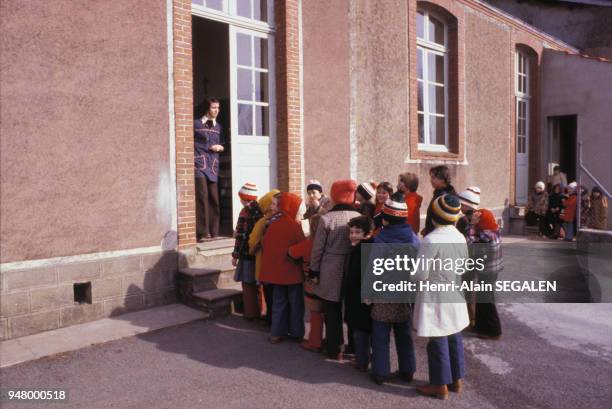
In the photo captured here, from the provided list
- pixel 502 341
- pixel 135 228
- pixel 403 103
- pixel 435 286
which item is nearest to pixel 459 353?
pixel 435 286

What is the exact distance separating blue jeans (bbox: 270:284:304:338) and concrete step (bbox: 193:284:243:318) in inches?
34.9

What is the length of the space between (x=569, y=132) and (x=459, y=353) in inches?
526

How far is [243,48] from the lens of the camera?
671cm

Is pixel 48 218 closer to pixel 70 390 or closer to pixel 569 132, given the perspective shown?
pixel 70 390

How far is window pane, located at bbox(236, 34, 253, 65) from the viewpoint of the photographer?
21.8 feet

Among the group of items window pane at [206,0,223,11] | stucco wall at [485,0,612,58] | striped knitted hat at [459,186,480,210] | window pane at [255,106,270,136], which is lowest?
striped knitted hat at [459,186,480,210]

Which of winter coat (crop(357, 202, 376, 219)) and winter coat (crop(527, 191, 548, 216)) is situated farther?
winter coat (crop(527, 191, 548, 216))

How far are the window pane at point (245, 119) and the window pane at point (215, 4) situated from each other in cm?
126

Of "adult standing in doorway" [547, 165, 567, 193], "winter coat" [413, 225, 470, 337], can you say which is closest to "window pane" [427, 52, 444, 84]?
"adult standing in doorway" [547, 165, 567, 193]

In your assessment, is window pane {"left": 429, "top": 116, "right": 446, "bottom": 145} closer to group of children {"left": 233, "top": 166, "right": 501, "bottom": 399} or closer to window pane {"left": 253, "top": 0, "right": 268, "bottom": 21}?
window pane {"left": 253, "top": 0, "right": 268, "bottom": 21}

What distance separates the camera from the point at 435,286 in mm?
3449

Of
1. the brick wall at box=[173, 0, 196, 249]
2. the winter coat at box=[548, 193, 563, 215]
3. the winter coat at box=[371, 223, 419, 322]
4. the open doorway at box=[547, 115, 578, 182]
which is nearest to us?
the winter coat at box=[371, 223, 419, 322]

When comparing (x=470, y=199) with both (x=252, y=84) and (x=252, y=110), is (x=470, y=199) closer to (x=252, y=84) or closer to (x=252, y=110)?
(x=252, y=110)

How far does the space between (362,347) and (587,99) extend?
11.7 meters
